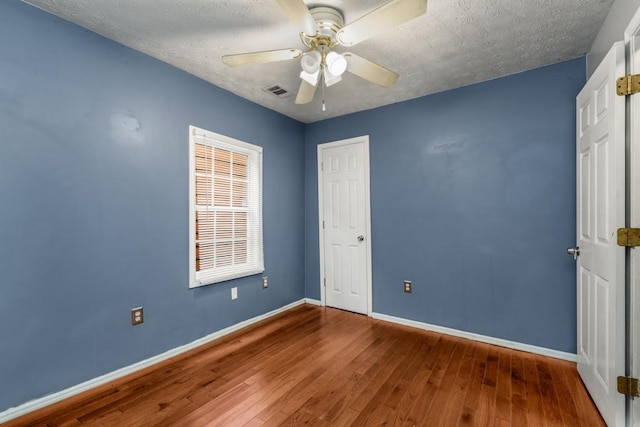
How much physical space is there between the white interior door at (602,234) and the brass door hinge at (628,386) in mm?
33

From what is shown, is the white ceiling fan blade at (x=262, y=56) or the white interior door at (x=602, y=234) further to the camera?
the white ceiling fan blade at (x=262, y=56)

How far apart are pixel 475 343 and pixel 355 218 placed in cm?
183

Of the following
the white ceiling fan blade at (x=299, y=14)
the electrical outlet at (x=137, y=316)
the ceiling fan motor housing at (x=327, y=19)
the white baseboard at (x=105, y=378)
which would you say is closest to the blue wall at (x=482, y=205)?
the ceiling fan motor housing at (x=327, y=19)

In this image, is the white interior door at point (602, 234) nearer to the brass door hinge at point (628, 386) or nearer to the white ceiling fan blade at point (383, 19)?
the brass door hinge at point (628, 386)

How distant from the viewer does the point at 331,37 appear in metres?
1.90

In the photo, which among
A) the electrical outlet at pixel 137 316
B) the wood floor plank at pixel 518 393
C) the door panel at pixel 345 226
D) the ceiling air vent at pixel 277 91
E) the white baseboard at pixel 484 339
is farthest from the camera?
the door panel at pixel 345 226

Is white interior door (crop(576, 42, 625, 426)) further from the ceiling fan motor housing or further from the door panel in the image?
the door panel

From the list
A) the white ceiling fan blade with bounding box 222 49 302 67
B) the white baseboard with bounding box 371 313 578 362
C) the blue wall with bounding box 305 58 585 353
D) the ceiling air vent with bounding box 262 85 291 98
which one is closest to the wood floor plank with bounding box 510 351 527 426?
the white baseboard with bounding box 371 313 578 362

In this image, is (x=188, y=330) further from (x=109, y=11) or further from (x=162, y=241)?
(x=109, y=11)

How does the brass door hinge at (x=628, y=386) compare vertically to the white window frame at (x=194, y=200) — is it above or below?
below

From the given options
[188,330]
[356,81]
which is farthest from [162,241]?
[356,81]

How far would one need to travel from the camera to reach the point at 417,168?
3299 mm

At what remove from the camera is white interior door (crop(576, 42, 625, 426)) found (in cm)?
158

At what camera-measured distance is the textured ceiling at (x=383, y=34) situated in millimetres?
1852
